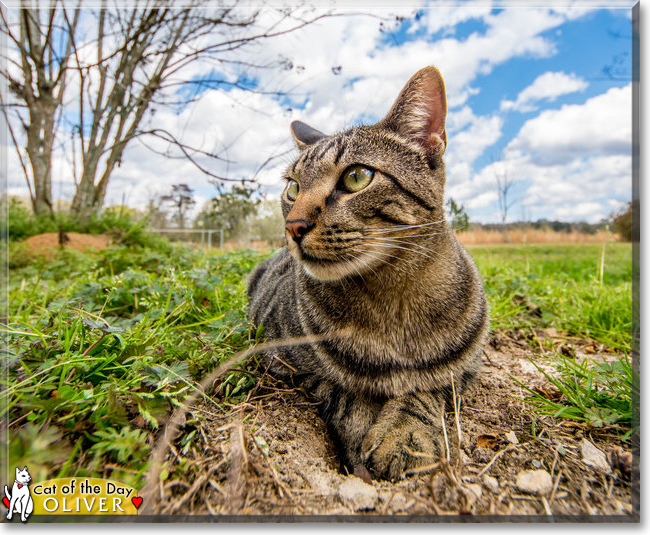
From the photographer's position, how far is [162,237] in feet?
16.0

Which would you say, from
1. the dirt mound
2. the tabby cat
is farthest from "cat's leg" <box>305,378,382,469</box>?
the dirt mound

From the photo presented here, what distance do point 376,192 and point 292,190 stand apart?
20.4 inches

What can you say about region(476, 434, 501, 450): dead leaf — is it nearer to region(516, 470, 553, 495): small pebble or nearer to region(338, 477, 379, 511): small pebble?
region(516, 470, 553, 495): small pebble

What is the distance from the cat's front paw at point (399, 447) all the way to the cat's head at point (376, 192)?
0.59m

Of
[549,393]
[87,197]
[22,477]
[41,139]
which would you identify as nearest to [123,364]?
[22,477]

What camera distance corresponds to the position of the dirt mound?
4.49m

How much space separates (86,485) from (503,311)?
2.99 meters

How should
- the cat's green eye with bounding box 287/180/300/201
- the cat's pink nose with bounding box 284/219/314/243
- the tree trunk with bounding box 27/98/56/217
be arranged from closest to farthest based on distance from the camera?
the cat's pink nose with bounding box 284/219/314/243 < the cat's green eye with bounding box 287/180/300/201 < the tree trunk with bounding box 27/98/56/217

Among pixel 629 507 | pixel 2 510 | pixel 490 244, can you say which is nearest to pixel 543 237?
pixel 490 244

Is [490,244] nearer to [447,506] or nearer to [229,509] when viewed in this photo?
[447,506]

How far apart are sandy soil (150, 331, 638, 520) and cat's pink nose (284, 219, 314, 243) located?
26.4 inches

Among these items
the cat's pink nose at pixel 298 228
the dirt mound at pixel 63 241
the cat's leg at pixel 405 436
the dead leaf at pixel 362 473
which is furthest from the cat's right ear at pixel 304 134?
the dirt mound at pixel 63 241

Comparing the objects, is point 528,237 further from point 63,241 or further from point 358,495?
point 63,241

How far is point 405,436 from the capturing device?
1.31 metres
